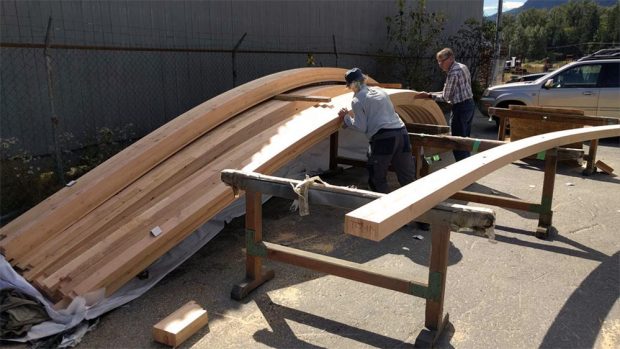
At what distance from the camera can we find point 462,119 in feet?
24.0

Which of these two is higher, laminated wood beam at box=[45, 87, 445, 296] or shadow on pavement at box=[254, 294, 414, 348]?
laminated wood beam at box=[45, 87, 445, 296]

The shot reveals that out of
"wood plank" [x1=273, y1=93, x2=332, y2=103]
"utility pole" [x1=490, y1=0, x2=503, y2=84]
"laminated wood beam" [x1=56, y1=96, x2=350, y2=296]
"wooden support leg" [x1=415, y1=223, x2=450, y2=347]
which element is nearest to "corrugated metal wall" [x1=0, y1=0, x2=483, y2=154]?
"wood plank" [x1=273, y1=93, x2=332, y2=103]

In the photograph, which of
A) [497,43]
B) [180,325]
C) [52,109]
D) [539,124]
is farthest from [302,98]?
[497,43]

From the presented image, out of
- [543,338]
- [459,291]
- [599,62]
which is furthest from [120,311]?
[599,62]

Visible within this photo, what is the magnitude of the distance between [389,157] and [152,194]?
2630mm

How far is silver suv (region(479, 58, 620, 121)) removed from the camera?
11.1m

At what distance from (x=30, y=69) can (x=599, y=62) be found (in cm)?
1165

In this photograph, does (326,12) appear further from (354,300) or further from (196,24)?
(354,300)

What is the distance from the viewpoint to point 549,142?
4.81 meters

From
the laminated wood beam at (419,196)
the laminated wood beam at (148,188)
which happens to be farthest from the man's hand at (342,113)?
the laminated wood beam at (419,196)

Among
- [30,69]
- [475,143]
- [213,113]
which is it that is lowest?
[475,143]

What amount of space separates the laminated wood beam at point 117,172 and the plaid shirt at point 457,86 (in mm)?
2732

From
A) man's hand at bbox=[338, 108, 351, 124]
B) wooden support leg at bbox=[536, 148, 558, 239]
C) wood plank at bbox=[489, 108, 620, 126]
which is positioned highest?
man's hand at bbox=[338, 108, 351, 124]

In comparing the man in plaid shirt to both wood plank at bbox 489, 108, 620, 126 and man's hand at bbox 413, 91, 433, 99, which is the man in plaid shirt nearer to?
man's hand at bbox 413, 91, 433, 99
